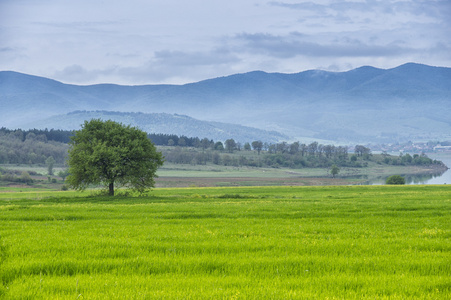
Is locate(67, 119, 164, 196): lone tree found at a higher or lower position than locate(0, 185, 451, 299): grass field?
higher

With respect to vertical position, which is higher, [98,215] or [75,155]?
[75,155]

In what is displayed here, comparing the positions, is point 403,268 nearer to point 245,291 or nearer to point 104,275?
point 245,291

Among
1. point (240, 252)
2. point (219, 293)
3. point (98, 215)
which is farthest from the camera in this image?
point (98, 215)

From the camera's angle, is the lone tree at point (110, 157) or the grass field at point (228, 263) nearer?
the grass field at point (228, 263)

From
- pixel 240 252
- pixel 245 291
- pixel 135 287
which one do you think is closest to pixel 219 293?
pixel 245 291

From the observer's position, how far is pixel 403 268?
1135 cm

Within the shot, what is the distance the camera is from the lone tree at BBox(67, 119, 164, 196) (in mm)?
51625

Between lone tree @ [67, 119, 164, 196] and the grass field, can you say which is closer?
the grass field

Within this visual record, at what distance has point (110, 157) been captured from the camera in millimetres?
51188

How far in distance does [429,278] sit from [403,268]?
1.10m

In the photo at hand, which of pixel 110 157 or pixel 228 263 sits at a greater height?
pixel 110 157

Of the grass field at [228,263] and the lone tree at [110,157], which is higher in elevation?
the lone tree at [110,157]

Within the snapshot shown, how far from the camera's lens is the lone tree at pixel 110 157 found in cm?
5162

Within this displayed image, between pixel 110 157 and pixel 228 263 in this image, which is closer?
pixel 228 263
